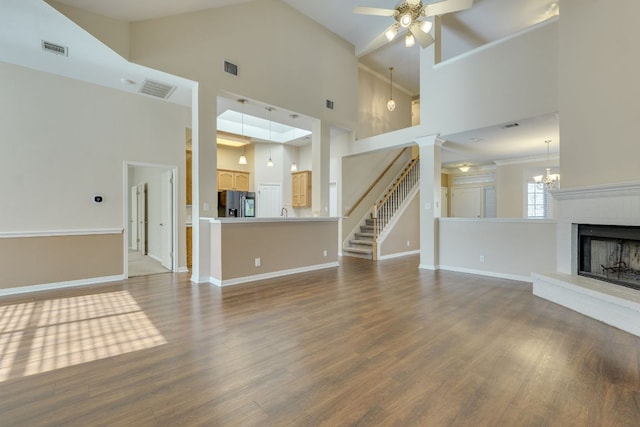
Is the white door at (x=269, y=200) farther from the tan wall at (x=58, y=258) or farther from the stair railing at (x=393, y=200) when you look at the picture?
the tan wall at (x=58, y=258)

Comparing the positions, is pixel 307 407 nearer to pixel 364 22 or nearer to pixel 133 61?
pixel 133 61

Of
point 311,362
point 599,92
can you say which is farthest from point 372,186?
point 311,362

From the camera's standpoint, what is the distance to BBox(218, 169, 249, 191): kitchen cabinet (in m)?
8.70

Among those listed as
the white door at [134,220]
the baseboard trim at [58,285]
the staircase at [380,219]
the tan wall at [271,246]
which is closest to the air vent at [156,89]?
the tan wall at [271,246]

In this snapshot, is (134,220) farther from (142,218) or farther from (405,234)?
(405,234)

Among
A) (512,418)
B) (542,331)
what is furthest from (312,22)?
(512,418)

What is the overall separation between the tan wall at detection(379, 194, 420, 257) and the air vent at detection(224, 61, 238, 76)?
16.6ft

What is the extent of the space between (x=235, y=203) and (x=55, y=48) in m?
5.00

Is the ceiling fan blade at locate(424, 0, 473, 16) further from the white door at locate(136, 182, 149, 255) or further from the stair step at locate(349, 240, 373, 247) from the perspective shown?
the white door at locate(136, 182, 149, 255)

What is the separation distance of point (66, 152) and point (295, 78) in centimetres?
429

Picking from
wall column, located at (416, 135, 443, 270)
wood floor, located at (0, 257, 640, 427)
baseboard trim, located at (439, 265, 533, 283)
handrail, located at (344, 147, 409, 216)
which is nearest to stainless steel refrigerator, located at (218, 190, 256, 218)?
handrail, located at (344, 147, 409, 216)

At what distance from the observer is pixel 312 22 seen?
6.52 m

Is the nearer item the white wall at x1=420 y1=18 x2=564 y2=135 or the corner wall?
the corner wall

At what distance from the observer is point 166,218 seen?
6.27 metres
